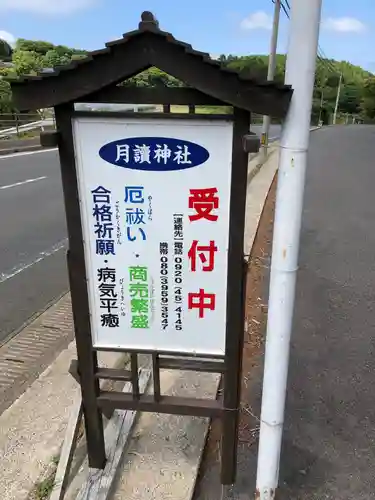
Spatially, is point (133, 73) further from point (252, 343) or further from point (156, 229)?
point (252, 343)

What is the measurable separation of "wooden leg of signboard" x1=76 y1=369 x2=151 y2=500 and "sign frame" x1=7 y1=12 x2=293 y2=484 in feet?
1.25

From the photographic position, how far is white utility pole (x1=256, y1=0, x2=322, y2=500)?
1719 mm

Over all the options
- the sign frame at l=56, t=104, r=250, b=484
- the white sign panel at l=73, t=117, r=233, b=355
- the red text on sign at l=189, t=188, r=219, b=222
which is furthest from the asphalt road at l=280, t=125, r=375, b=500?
the red text on sign at l=189, t=188, r=219, b=222

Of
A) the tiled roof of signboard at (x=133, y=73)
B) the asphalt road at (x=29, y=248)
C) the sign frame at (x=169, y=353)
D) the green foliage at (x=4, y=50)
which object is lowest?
the asphalt road at (x=29, y=248)

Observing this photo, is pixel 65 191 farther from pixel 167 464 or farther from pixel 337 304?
pixel 337 304

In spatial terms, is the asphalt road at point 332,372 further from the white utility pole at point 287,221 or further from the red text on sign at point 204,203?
the red text on sign at point 204,203

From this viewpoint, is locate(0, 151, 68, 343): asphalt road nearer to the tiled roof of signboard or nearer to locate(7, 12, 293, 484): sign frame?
locate(7, 12, 293, 484): sign frame

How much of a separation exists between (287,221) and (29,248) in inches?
212

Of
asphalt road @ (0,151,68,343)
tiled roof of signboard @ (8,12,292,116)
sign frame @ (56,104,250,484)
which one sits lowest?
asphalt road @ (0,151,68,343)

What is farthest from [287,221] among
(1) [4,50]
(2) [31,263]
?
(1) [4,50]

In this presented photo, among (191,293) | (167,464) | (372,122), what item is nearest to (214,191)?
(191,293)

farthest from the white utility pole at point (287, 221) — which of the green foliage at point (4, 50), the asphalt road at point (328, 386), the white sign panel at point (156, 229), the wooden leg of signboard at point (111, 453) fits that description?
the green foliage at point (4, 50)

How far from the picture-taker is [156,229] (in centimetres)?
211

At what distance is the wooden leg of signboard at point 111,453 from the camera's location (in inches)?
93.2
